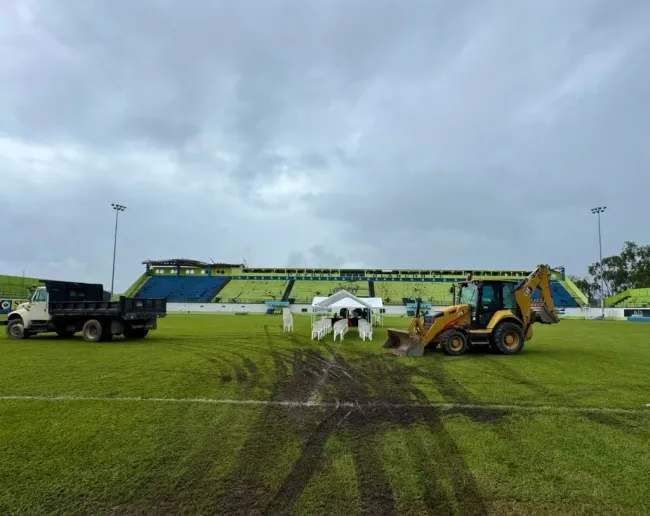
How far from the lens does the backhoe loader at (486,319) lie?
13359 millimetres

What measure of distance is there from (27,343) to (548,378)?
17300 millimetres

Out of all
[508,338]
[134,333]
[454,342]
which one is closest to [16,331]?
[134,333]

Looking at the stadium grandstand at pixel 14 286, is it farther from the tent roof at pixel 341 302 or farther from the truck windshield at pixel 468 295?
the truck windshield at pixel 468 295

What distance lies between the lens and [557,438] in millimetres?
5445

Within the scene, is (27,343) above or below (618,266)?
below

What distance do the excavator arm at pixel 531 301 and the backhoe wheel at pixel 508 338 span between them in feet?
2.26

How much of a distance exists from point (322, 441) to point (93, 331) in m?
14.9

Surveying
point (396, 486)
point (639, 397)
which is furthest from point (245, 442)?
point (639, 397)

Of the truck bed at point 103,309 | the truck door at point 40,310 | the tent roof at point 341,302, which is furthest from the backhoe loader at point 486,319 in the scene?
the truck door at point 40,310

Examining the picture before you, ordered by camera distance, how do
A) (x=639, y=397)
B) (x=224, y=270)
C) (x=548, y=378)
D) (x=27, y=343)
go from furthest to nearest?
(x=224, y=270)
(x=27, y=343)
(x=548, y=378)
(x=639, y=397)

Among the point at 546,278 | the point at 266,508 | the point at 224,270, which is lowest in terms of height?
the point at 266,508

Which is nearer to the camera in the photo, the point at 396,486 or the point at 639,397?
the point at 396,486

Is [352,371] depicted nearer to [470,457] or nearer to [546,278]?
[470,457]

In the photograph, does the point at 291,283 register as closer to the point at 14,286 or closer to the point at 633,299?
the point at 14,286
